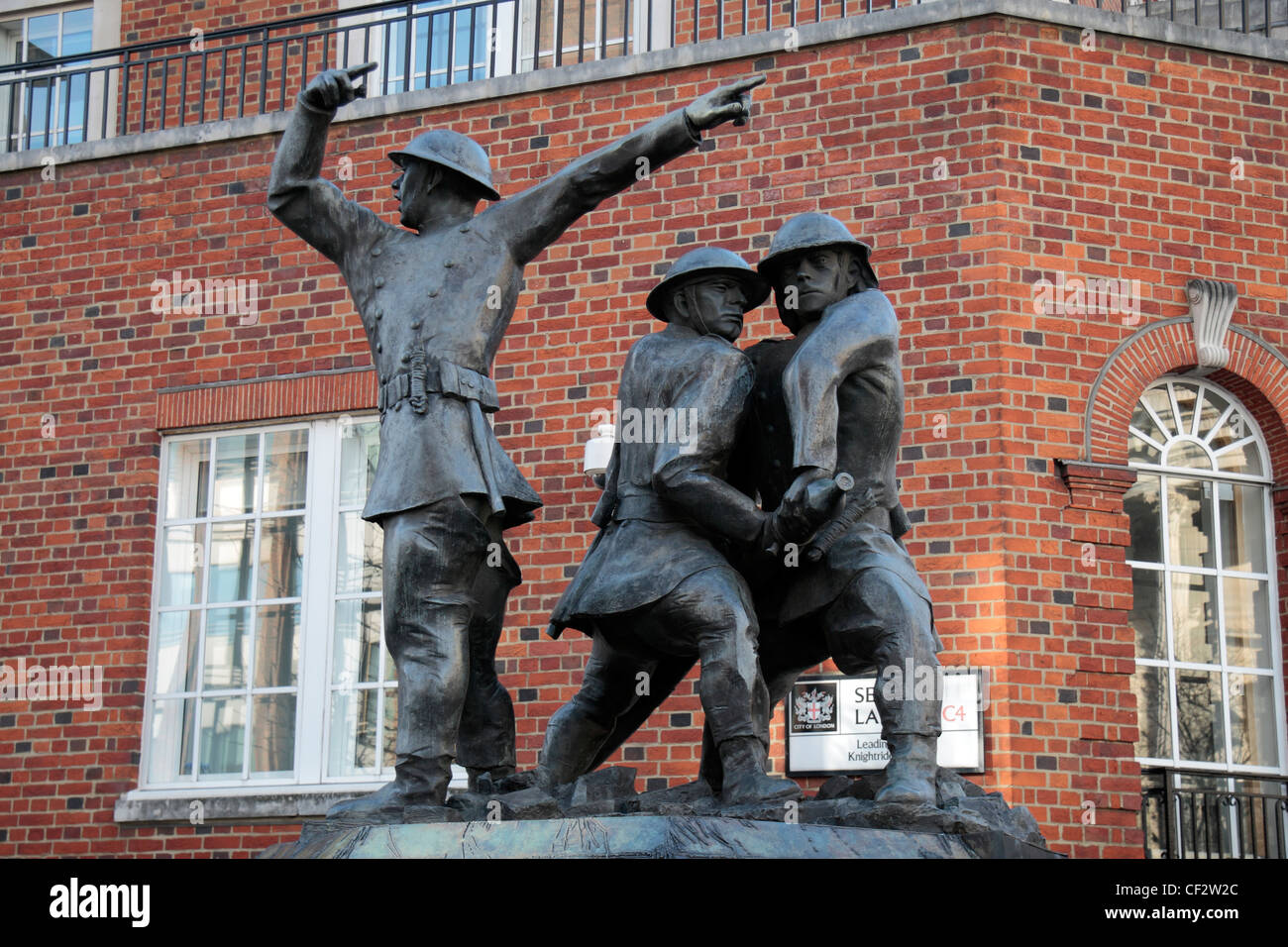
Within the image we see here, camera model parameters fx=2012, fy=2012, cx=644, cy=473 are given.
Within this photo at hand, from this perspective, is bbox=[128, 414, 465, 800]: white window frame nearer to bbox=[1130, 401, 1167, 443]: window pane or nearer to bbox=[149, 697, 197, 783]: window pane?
bbox=[149, 697, 197, 783]: window pane

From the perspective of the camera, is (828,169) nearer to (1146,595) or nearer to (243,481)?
(1146,595)

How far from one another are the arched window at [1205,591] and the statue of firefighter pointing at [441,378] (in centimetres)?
590

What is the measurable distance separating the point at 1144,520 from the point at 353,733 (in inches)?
189

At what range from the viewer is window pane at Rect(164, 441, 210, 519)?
12.7 metres

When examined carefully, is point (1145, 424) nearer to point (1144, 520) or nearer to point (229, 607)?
point (1144, 520)

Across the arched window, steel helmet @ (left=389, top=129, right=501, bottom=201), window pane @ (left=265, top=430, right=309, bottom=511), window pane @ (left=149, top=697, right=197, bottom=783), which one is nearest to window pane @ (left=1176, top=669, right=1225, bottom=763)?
the arched window

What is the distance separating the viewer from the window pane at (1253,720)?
1135cm

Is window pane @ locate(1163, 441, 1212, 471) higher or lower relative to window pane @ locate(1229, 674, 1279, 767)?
higher

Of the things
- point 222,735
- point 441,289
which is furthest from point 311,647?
point 441,289

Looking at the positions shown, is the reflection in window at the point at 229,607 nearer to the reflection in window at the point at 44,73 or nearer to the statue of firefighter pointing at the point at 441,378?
the reflection in window at the point at 44,73

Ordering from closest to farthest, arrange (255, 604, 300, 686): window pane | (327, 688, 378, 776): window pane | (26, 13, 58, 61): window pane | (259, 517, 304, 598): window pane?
(327, 688, 378, 776): window pane
(255, 604, 300, 686): window pane
(259, 517, 304, 598): window pane
(26, 13, 58, 61): window pane

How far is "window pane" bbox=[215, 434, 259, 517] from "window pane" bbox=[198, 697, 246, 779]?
1.19m

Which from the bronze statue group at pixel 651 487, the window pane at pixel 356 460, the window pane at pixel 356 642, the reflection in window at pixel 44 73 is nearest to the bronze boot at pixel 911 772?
the bronze statue group at pixel 651 487

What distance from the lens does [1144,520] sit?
456 inches
